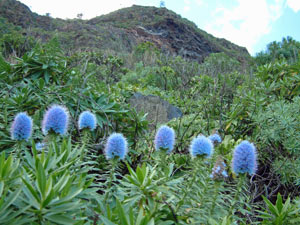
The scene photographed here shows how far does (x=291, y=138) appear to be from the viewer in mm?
2418

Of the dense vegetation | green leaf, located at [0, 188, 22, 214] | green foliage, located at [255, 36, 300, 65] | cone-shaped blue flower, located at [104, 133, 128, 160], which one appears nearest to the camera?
green leaf, located at [0, 188, 22, 214]

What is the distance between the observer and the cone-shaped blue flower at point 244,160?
1.16 metres

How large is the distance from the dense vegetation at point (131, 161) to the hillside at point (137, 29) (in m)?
19.8

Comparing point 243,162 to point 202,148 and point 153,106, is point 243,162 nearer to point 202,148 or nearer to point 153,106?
point 202,148

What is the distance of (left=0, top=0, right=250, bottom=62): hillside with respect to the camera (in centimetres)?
2509

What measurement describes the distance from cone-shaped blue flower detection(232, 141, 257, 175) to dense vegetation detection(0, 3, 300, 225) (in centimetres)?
3

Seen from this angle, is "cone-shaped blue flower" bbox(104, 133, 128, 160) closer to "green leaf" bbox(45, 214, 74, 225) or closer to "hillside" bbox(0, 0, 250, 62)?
"green leaf" bbox(45, 214, 74, 225)

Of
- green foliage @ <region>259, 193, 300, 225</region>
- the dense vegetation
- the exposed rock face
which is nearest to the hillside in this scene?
the exposed rock face

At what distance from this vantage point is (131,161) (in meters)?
2.51

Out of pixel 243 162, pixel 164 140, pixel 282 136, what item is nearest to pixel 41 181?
pixel 164 140

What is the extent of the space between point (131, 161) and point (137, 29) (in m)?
32.8

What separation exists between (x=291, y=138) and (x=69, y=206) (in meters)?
2.24

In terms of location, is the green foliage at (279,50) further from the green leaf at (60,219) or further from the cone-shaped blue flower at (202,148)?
the green leaf at (60,219)

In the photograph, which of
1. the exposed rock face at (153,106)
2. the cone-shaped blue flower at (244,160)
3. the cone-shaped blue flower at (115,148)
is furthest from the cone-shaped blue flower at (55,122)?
the exposed rock face at (153,106)
